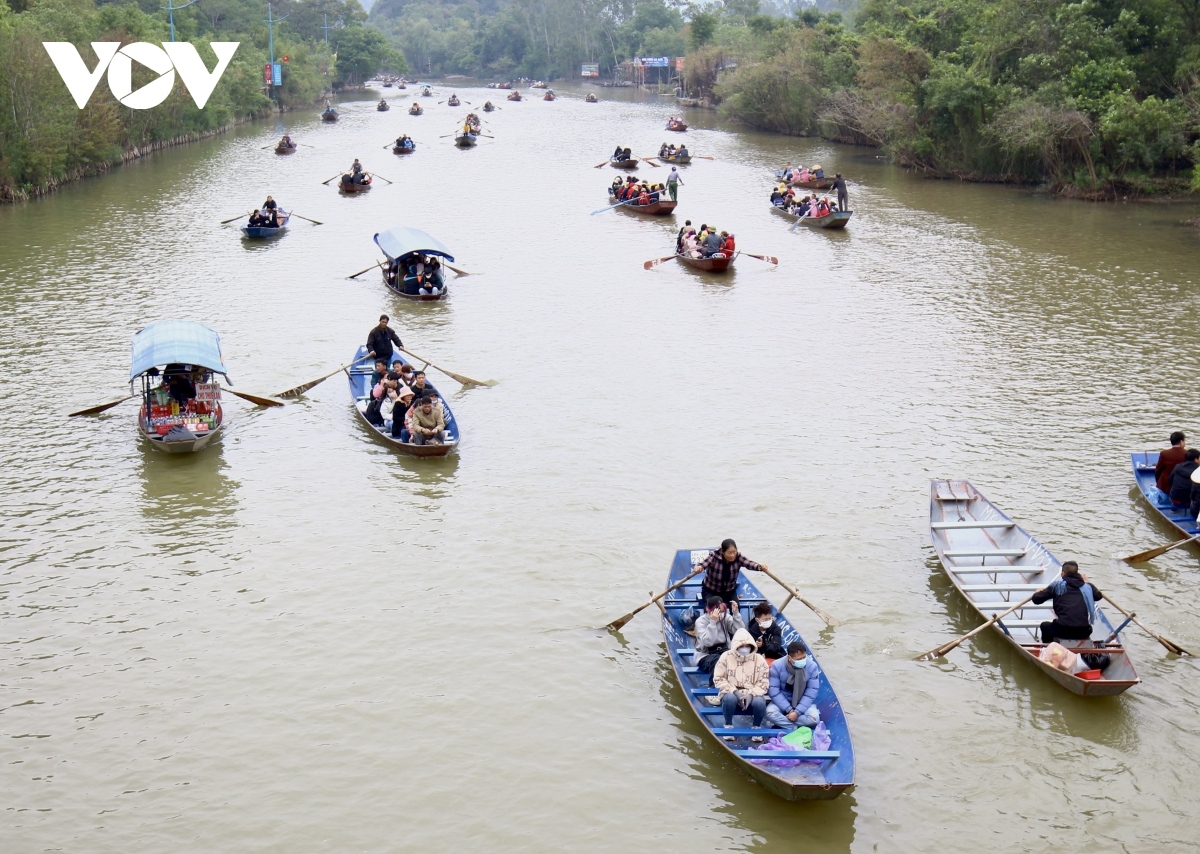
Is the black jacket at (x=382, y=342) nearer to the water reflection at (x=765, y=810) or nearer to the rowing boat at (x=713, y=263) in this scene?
the rowing boat at (x=713, y=263)

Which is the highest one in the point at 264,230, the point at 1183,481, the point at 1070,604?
the point at 1183,481

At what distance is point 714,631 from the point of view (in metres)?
13.4

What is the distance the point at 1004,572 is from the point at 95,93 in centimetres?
4579

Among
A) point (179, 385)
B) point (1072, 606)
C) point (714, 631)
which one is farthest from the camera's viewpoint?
point (179, 385)

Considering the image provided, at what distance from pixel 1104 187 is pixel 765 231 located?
14.1 meters

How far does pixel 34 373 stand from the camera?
24.8 metres

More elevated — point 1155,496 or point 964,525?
point 1155,496

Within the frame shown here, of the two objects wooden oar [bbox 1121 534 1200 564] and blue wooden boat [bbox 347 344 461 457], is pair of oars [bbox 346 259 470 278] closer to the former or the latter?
blue wooden boat [bbox 347 344 461 457]

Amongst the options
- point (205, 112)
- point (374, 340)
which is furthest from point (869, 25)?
point (374, 340)

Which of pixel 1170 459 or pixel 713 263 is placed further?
pixel 713 263

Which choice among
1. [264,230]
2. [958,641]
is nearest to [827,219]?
[264,230]

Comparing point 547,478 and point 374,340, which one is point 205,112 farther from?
point 547,478

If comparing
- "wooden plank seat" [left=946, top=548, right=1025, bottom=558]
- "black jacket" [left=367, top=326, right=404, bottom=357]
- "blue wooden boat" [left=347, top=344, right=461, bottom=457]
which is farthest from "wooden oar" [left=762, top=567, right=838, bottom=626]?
"black jacket" [left=367, top=326, right=404, bottom=357]

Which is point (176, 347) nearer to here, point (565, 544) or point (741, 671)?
point (565, 544)
